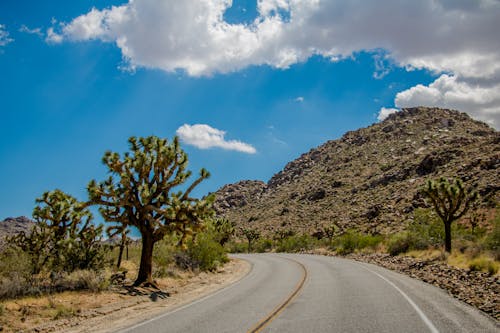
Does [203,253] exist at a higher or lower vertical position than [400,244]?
lower

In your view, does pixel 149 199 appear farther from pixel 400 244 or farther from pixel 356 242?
pixel 356 242

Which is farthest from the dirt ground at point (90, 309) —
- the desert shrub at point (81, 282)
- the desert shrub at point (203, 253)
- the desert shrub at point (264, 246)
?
the desert shrub at point (264, 246)

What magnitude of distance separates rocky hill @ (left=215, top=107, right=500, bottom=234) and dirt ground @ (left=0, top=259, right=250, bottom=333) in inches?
1533

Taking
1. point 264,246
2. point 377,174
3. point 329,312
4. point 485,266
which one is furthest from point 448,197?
point 377,174

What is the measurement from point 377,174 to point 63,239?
68090 mm

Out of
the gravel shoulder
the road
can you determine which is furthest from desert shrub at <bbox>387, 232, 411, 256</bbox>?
the gravel shoulder

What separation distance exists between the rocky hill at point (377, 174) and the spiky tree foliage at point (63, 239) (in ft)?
126

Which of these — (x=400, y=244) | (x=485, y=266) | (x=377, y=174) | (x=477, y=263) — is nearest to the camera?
(x=485, y=266)

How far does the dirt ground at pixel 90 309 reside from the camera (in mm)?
9680

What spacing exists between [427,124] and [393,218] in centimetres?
5725

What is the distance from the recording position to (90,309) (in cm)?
1154

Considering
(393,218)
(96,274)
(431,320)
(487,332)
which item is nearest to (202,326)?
(431,320)

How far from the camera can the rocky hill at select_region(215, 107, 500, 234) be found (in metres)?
54.2

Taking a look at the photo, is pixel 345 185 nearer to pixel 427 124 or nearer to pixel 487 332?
pixel 427 124
